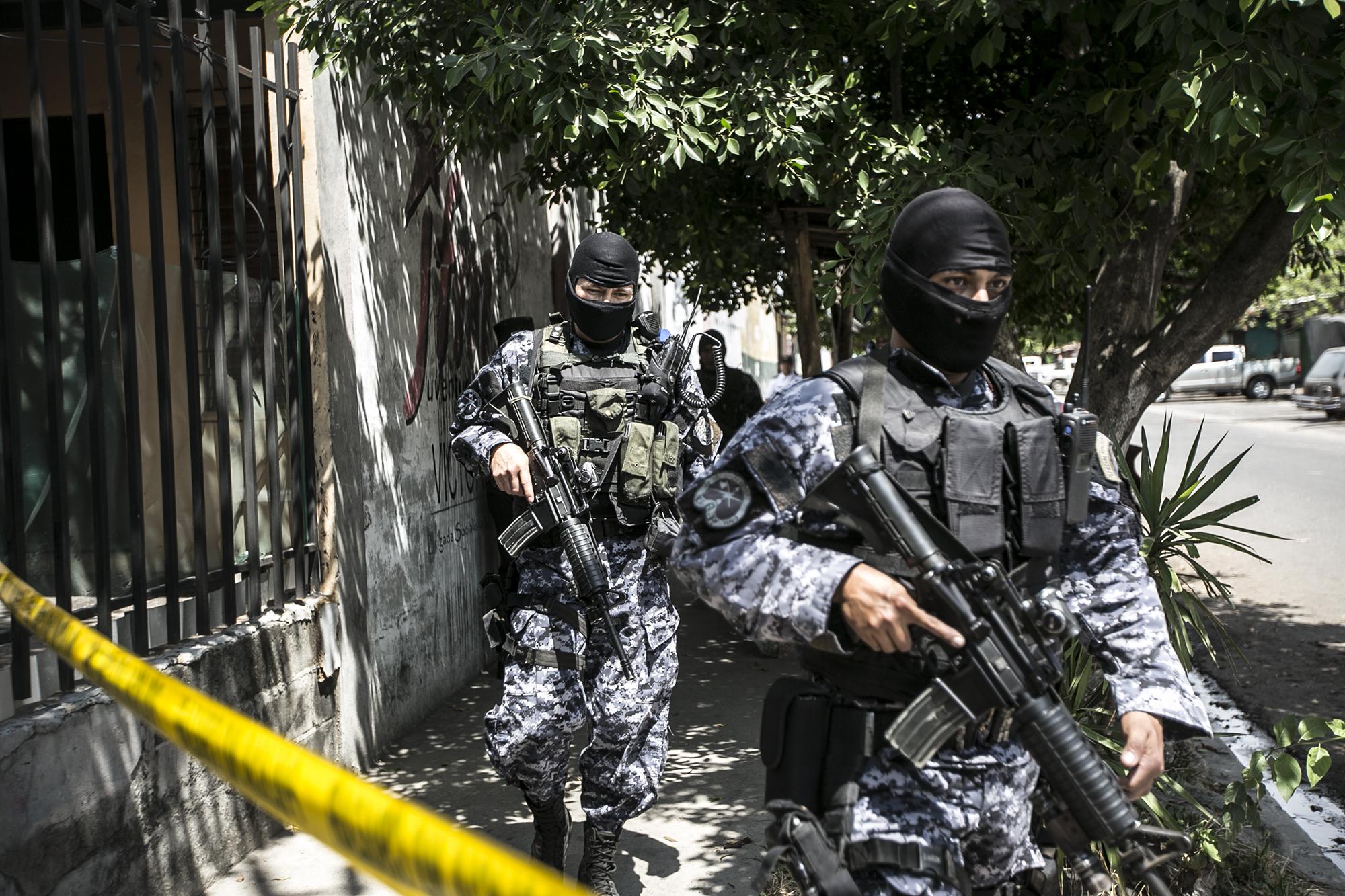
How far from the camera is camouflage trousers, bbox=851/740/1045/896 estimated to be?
1991 millimetres

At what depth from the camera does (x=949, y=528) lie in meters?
2.07

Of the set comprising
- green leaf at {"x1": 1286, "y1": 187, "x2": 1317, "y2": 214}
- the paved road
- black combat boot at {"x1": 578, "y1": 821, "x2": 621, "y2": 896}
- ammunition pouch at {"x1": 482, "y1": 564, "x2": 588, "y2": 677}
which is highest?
green leaf at {"x1": 1286, "y1": 187, "x2": 1317, "y2": 214}

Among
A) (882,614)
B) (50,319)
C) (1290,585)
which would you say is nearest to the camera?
(882,614)

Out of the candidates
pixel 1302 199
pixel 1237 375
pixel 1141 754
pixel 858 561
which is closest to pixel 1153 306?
pixel 1302 199

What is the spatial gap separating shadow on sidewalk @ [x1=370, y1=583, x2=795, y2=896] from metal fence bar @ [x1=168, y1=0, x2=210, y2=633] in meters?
1.24

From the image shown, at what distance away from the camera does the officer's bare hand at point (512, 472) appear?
140 inches

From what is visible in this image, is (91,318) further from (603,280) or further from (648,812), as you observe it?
(648,812)

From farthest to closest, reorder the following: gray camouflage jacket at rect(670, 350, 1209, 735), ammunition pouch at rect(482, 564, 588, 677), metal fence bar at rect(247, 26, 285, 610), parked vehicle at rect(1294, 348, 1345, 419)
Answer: parked vehicle at rect(1294, 348, 1345, 419), metal fence bar at rect(247, 26, 285, 610), ammunition pouch at rect(482, 564, 588, 677), gray camouflage jacket at rect(670, 350, 1209, 735)

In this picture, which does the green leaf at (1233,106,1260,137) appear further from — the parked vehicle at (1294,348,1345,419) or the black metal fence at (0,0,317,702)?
the parked vehicle at (1294,348,1345,419)

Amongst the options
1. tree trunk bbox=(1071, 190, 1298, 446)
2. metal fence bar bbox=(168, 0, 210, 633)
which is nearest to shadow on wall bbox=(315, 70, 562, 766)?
metal fence bar bbox=(168, 0, 210, 633)

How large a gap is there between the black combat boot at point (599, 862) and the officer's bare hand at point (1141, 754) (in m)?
1.79

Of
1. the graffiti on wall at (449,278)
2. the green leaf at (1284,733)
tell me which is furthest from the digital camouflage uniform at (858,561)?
the graffiti on wall at (449,278)

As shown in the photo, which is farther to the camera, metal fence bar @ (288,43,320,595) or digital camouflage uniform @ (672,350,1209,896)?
metal fence bar @ (288,43,320,595)

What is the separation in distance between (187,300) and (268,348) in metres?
0.46
